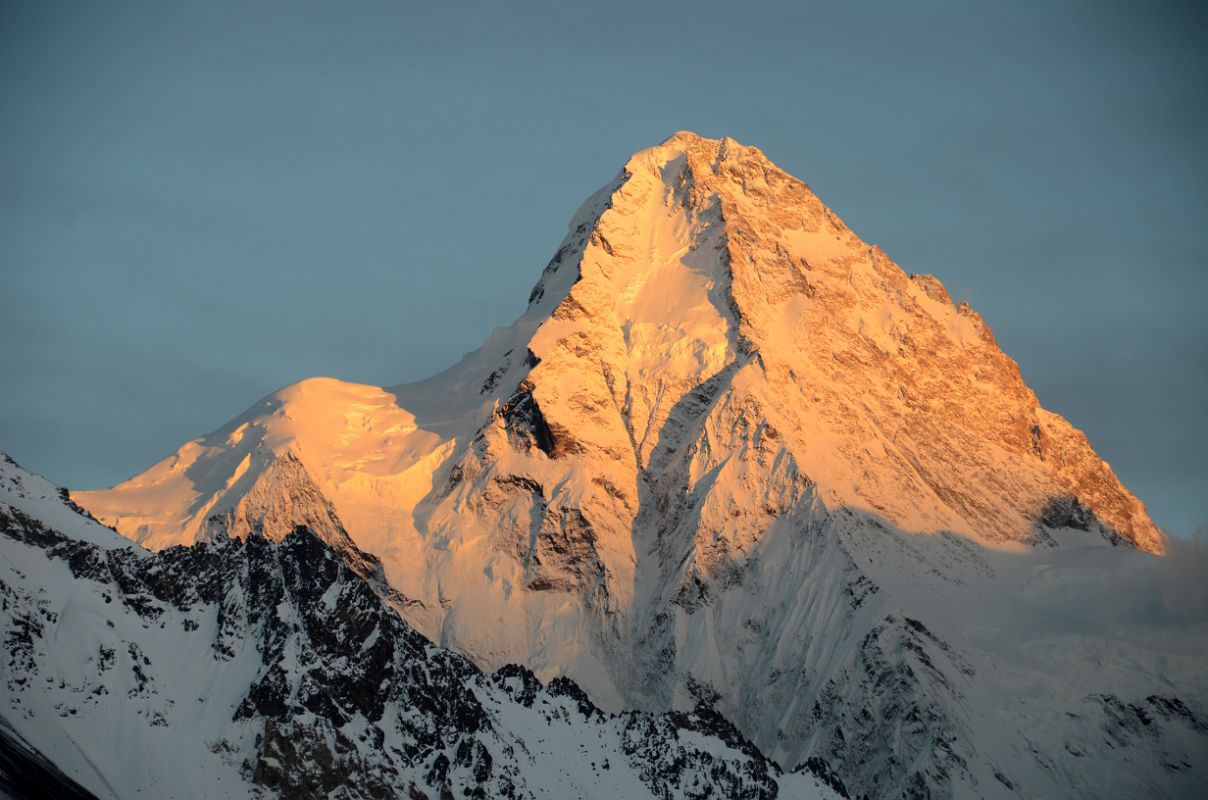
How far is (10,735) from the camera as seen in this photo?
7470 inches

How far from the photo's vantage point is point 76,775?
640 feet

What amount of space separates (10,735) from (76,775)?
8.24 meters
